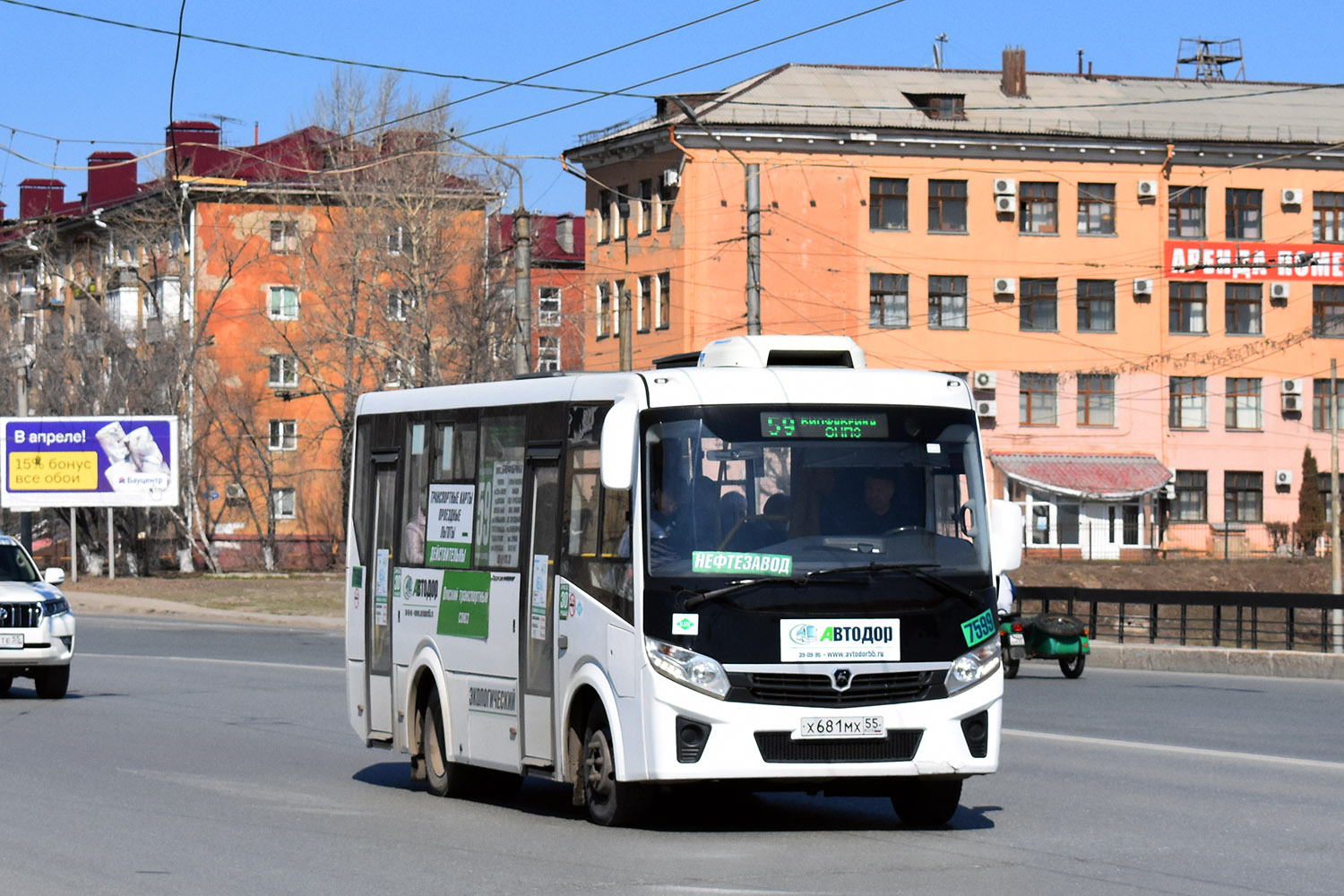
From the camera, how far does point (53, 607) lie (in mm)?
22078

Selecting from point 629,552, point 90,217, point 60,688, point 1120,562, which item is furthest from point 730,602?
point 90,217

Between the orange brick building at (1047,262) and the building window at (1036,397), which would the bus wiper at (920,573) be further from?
the building window at (1036,397)

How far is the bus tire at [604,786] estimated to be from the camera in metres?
11.3

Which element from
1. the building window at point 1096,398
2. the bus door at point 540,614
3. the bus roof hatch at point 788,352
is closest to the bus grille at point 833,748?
the bus door at point 540,614

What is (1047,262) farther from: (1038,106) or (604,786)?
(604,786)

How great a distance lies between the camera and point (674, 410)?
11406 millimetres

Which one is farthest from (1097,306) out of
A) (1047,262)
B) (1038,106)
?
(1038,106)

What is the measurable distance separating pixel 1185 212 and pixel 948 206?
791 centimetres

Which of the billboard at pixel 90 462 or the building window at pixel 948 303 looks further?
the building window at pixel 948 303

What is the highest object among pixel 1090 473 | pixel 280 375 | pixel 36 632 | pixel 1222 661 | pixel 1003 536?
pixel 280 375

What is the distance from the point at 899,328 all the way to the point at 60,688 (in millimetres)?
46072

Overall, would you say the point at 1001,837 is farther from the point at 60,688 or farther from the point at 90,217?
the point at 90,217

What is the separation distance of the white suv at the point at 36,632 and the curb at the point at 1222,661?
14.2 m

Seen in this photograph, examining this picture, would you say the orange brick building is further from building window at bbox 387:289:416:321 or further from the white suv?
the white suv
